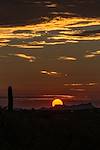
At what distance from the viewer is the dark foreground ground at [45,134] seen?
27.3 meters

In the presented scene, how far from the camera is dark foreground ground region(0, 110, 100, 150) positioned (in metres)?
27.3

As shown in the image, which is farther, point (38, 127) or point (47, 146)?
point (38, 127)

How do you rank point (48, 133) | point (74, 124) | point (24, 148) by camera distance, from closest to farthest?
point (24, 148) < point (48, 133) < point (74, 124)

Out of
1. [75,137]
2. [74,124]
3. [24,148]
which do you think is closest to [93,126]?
[74,124]

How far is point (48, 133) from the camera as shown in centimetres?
2883

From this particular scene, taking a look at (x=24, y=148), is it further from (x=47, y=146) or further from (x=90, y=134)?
(x=90, y=134)

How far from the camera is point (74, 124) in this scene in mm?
30938

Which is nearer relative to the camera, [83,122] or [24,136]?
[24,136]

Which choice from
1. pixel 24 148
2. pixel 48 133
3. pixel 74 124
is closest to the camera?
pixel 24 148

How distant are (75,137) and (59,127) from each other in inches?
63.9

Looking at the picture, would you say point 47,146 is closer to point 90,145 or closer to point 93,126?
point 90,145

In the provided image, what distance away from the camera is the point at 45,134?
28.6m

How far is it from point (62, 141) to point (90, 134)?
1.74 m

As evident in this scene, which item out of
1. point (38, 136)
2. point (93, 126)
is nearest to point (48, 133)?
point (38, 136)
